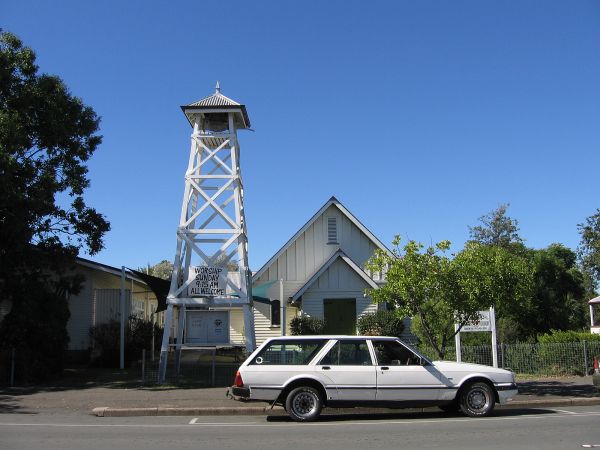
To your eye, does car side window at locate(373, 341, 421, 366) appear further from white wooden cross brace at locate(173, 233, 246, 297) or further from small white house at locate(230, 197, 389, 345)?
small white house at locate(230, 197, 389, 345)

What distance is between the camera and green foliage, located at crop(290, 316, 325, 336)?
25391 mm

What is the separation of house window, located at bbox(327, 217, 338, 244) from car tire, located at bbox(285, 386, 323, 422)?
18342 millimetres

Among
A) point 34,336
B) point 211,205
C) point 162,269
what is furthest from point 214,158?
point 162,269

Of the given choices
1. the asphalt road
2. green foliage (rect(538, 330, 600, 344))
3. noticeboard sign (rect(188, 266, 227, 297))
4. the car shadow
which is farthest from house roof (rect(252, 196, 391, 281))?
the asphalt road

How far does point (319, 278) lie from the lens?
26609 mm

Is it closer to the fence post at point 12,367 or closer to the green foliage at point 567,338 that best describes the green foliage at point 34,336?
the fence post at point 12,367

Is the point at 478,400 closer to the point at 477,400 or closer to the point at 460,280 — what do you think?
the point at 477,400

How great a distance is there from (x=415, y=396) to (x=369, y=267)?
5.15 m

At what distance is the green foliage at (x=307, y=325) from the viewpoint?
25.4m

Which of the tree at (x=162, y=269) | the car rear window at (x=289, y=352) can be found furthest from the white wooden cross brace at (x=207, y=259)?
the tree at (x=162, y=269)

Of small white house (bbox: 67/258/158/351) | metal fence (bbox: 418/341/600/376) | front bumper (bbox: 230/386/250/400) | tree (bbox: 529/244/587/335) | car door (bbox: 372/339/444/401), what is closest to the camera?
front bumper (bbox: 230/386/250/400)

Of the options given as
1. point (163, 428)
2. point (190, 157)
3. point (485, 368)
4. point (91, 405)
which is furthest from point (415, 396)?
point (190, 157)

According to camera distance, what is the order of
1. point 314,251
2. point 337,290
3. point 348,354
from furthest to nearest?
point 314,251, point 337,290, point 348,354

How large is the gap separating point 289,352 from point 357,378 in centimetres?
137
